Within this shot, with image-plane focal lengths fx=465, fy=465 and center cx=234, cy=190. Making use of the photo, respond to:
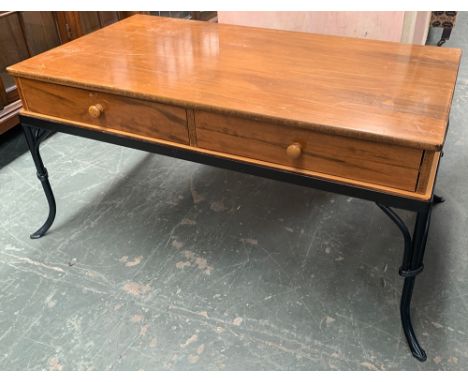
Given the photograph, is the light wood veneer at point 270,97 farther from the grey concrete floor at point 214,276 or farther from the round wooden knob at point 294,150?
the grey concrete floor at point 214,276

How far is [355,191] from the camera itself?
115cm

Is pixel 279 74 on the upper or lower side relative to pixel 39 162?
upper

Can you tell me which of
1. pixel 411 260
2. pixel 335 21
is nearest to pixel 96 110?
pixel 411 260

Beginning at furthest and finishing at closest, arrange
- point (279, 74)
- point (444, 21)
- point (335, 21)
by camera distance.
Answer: point (444, 21), point (335, 21), point (279, 74)

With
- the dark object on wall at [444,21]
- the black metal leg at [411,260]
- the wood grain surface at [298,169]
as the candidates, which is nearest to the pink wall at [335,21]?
the wood grain surface at [298,169]

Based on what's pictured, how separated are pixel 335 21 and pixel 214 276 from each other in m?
1.24

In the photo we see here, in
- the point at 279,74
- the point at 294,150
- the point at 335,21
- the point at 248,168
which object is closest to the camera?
the point at 294,150

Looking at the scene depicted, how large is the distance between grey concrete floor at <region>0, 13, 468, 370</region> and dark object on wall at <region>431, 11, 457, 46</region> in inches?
60.7

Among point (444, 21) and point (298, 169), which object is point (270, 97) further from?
point (444, 21)

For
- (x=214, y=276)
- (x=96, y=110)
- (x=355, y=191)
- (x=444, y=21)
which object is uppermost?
(x=96, y=110)

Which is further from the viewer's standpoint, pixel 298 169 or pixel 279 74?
pixel 279 74

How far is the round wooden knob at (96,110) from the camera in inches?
54.2

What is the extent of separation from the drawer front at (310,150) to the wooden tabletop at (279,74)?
3cm
